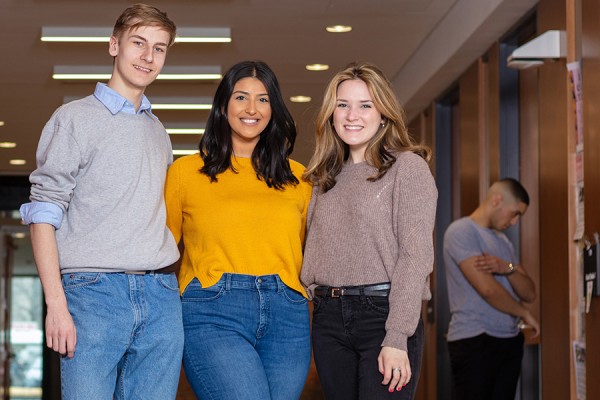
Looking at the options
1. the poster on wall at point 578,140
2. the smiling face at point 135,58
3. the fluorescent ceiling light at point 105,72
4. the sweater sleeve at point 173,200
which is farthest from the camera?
the fluorescent ceiling light at point 105,72

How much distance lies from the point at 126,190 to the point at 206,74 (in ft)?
17.1

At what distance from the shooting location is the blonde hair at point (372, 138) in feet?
9.81

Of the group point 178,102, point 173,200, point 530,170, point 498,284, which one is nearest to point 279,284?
point 173,200

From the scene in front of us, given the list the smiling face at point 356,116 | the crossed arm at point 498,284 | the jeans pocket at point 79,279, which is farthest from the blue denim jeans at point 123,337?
the crossed arm at point 498,284

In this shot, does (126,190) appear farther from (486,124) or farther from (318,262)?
(486,124)

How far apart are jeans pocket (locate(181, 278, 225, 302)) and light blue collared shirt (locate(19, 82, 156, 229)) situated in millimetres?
449

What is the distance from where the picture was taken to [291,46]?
24.5ft

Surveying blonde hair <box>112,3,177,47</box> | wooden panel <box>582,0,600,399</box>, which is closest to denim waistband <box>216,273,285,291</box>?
blonde hair <box>112,3,177,47</box>

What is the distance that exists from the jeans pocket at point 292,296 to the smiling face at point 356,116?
0.42 metres

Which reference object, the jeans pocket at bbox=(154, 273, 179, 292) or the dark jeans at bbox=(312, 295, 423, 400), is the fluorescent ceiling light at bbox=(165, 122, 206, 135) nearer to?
the jeans pocket at bbox=(154, 273, 179, 292)

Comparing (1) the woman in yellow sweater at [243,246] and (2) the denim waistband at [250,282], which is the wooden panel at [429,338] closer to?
(1) the woman in yellow sweater at [243,246]

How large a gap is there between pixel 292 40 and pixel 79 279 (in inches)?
188

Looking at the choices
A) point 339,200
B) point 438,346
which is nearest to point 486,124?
point 438,346

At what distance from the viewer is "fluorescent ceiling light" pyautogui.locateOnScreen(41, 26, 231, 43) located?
22.5ft
